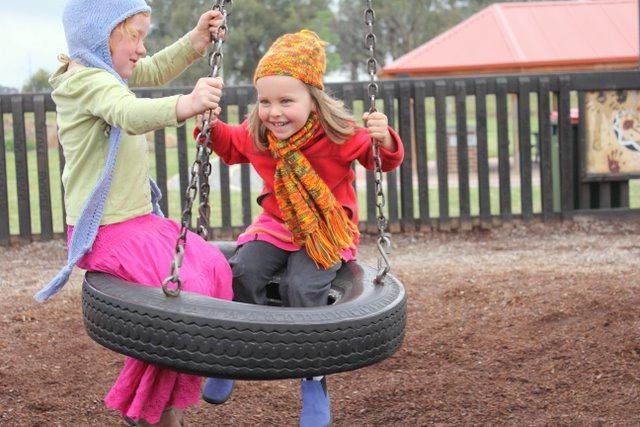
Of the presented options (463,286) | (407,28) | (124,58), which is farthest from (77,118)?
(407,28)

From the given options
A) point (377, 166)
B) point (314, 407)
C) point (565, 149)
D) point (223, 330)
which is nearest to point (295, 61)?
point (377, 166)

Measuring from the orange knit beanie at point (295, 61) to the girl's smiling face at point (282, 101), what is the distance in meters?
0.02

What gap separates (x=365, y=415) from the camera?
358 centimetres

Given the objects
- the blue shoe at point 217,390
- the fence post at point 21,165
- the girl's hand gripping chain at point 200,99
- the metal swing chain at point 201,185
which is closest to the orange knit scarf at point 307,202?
the metal swing chain at point 201,185

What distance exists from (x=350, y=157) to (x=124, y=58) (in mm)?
816

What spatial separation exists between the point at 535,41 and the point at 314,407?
14.6 m

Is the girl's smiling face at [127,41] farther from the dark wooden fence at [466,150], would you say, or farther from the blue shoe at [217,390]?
the dark wooden fence at [466,150]

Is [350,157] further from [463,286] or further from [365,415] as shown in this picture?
[463,286]

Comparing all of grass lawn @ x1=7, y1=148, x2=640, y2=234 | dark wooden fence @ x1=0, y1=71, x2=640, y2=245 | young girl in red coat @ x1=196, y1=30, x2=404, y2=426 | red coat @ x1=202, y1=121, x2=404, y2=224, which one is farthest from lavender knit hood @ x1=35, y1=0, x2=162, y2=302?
grass lawn @ x1=7, y1=148, x2=640, y2=234

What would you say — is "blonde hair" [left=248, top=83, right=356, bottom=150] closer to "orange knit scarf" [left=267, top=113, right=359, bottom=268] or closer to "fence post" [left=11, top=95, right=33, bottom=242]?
"orange knit scarf" [left=267, top=113, right=359, bottom=268]

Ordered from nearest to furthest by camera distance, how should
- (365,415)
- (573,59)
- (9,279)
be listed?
(365,415)
(9,279)
(573,59)

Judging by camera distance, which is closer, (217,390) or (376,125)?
(376,125)

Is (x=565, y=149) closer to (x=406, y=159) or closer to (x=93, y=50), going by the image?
(x=406, y=159)

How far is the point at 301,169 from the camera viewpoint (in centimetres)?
302
